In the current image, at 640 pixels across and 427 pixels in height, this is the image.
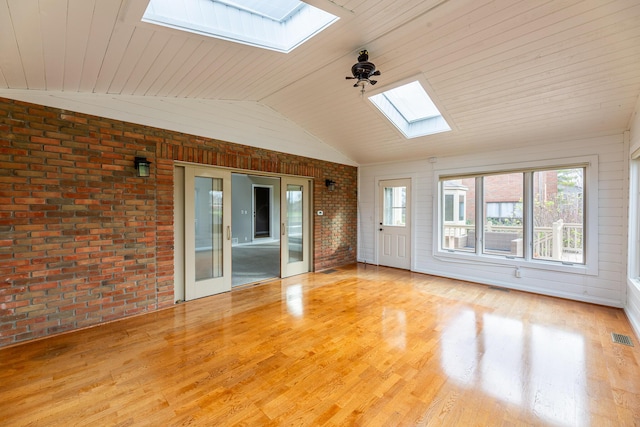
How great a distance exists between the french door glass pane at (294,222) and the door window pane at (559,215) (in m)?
4.09

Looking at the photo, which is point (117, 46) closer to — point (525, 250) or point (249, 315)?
point (249, 315)

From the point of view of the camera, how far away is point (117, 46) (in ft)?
7.36

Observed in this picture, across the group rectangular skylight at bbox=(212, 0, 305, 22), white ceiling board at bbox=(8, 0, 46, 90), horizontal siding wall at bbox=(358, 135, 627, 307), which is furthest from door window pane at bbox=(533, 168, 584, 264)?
white ceiling board at bbox=(8, 0, 46, 90)

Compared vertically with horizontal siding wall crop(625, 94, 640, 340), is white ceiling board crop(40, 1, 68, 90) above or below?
above

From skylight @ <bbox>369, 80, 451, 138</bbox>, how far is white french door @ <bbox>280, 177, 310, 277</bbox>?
6.91 feet

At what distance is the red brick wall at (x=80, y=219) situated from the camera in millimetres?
2707

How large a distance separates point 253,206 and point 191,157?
238 inches

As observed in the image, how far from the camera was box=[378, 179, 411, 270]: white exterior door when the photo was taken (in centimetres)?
595

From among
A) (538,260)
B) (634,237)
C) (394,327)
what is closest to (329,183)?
(394,327)

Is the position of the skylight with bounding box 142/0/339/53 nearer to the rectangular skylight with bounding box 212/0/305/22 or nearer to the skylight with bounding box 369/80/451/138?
the rectangular skylight with bounding box 212/0/305/22

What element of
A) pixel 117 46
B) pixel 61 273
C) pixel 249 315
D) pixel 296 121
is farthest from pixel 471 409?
pixel 296 121

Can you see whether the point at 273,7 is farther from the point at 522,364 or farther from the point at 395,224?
the point at 395,224

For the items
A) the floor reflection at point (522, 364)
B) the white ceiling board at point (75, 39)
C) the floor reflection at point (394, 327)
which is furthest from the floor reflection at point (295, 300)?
the white ceiling board at point (75, 39)

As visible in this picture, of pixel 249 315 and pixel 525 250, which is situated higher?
pixel 525 250
